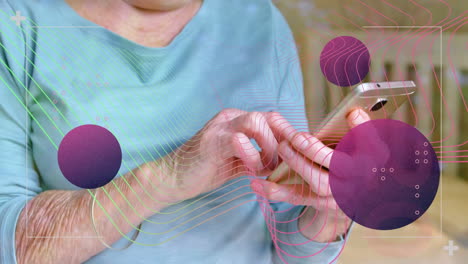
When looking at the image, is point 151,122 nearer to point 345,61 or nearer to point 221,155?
point 221,155

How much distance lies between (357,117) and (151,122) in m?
0.24

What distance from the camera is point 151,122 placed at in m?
0.55

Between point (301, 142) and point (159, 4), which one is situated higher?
point (159, 4)

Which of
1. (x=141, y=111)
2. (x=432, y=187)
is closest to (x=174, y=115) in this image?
(x=141, y=111)

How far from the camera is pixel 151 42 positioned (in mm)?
565

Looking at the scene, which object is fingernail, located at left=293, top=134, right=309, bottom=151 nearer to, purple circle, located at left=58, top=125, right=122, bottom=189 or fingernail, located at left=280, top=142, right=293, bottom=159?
fingernail, located at left=280, top=142, right=293, bottom=159

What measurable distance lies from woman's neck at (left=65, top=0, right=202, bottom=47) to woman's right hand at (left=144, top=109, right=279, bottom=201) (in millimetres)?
126

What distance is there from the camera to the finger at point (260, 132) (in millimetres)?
490

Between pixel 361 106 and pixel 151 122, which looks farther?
pixel 151 122

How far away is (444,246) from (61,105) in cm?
48

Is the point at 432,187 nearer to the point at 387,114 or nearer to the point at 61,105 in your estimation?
the point at 387,114

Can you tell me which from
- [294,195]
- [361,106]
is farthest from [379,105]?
[294,195]

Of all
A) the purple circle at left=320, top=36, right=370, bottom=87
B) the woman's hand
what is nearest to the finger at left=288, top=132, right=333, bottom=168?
the woman's hand

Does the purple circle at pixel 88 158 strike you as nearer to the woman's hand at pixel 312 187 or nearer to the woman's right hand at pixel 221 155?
the woman's right hand at pixel 221 155
